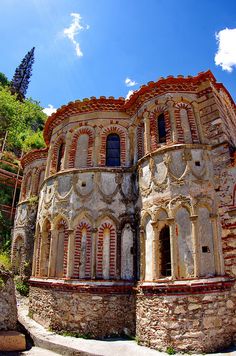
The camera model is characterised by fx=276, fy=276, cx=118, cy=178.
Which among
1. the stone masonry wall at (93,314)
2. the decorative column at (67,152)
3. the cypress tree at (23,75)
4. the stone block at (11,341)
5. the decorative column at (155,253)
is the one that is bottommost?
the stone block at (11,341)

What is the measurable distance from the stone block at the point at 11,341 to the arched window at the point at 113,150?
7121 mm

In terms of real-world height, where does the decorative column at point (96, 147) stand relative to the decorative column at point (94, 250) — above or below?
above

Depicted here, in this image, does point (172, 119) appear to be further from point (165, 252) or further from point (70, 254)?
point (70, 254)

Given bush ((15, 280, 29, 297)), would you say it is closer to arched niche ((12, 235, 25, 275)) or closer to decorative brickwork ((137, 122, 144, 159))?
arched niche ((12, 235, 25, 275))

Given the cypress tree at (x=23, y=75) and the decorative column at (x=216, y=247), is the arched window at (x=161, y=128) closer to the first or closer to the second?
the decorative column at (x=216, y=247)

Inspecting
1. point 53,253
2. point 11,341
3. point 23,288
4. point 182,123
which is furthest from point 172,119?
point 23,288

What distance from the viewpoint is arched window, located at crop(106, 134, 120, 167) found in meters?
12.2

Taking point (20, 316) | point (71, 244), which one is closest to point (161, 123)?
point (71, 244)

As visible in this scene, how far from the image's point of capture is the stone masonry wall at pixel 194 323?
7504 millimetres

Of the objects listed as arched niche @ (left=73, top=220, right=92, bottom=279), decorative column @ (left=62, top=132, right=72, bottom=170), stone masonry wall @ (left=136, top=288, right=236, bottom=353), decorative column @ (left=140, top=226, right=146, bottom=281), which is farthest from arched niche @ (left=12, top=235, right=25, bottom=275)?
stone masonry wall @ (left=136, top=288, right=236, bottom=353)

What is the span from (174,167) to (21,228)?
464 inches

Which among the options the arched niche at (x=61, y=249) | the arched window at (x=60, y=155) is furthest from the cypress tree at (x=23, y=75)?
the arched niche at (x=61, y=249)

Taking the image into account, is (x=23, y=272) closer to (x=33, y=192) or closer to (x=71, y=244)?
(x=33, y=192)

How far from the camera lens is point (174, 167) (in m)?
9.45
